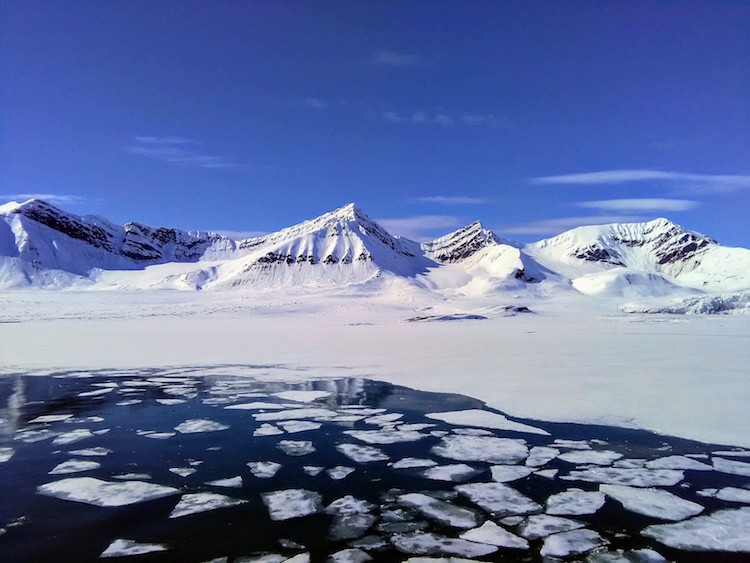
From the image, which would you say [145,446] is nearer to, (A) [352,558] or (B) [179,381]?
(A) [352,558]

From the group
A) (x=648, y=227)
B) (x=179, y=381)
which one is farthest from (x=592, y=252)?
(x=179, y=381)

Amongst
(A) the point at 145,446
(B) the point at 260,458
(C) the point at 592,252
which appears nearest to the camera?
(B) the point at 260,458

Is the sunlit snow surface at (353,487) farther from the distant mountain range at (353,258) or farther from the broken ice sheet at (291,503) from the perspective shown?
the distant mountain range at (353,258)

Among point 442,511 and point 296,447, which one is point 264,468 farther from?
point 442,511

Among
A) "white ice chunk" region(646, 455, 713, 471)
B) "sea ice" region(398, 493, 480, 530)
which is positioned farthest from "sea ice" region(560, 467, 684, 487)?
"sea ice" region(398, 493, 480, 530)

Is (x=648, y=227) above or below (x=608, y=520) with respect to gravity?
above
